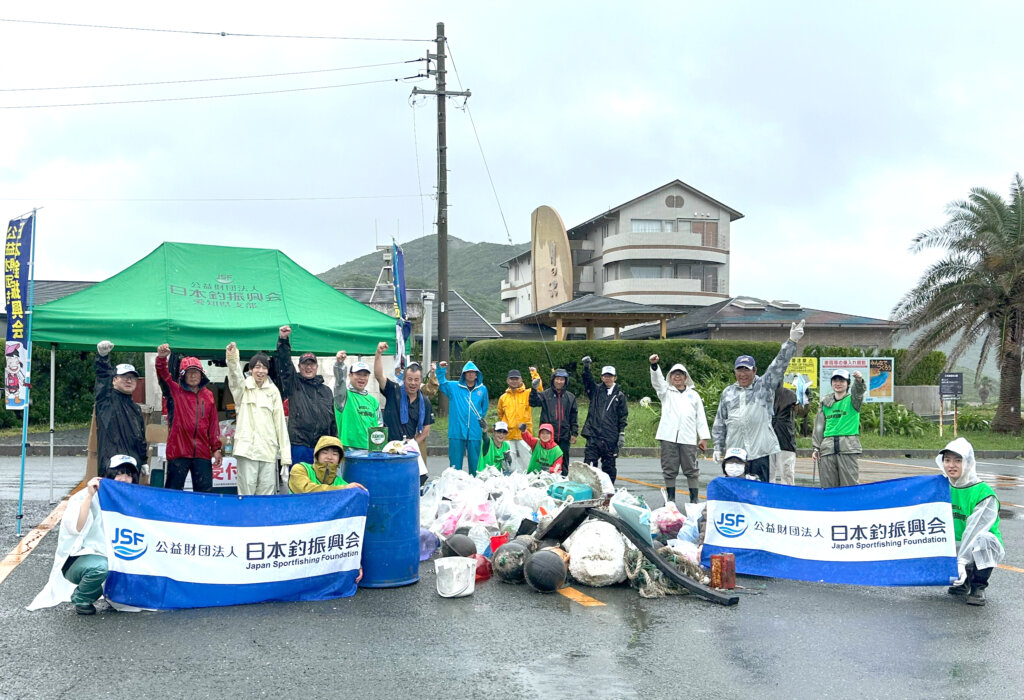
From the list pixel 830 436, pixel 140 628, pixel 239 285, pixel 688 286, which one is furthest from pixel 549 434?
pixel 688 286

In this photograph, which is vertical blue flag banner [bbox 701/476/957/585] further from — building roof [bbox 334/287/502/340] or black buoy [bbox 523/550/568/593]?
building roof [bbox 334/287/502/340]

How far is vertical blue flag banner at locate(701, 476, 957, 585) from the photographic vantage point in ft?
22.7

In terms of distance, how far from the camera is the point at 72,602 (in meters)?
5.99

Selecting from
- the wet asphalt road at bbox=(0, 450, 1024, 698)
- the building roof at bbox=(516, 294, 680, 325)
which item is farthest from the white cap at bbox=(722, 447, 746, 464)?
the building roof at bbox=(516, 294, 680, 325)

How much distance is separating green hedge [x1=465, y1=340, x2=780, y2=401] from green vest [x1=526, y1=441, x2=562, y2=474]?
17.4 meters

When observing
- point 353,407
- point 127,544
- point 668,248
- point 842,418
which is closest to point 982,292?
point 842,418

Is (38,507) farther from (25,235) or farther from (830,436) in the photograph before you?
(830,436)

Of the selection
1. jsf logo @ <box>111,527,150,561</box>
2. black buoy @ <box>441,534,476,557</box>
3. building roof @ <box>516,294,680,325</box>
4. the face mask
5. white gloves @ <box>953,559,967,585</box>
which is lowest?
white gloves @ <box>953,559,967,585</box>

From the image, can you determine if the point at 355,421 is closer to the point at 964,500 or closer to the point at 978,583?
the point at 964,500

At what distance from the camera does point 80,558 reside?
5.96 meters

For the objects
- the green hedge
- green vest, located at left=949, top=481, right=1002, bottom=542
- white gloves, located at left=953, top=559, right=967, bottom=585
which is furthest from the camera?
the green hedge

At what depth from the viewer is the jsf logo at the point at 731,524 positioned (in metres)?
7.42

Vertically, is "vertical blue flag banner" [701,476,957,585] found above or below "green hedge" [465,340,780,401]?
below

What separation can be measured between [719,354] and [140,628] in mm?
25994
